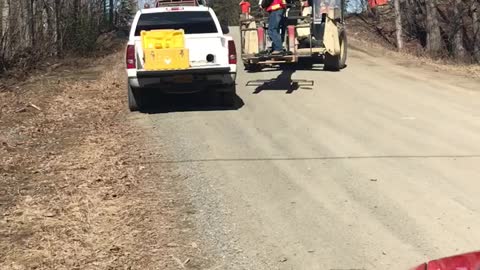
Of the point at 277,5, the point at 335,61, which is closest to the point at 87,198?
the point at 277,5

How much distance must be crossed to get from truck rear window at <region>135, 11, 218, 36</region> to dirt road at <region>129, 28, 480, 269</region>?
5.09 feet

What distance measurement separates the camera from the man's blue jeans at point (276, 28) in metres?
12.8

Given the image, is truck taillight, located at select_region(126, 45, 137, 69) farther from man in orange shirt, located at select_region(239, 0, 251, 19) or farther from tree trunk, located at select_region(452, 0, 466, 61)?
tree trunk, located at select_region(452, 0, 466, 61)

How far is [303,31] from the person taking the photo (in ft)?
50.1

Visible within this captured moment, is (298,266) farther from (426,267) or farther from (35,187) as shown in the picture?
(35,187)

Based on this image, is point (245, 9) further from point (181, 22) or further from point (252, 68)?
point (181, 22)

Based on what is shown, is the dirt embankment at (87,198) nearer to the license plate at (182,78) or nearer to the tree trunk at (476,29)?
the license plate at (182,78)

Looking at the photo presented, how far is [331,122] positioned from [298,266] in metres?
6.07

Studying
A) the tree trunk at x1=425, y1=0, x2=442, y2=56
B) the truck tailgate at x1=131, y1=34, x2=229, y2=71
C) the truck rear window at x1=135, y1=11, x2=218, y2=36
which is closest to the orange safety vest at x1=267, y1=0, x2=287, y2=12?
the truck rear window at x1=135, y1=11, x2=218, y2=36

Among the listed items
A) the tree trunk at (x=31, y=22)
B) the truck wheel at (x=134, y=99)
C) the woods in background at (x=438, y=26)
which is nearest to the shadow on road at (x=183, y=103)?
the truck wheel at (x=134, y=99)

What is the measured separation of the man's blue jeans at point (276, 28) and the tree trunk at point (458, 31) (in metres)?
17.8

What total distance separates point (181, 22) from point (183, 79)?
140 centimetres

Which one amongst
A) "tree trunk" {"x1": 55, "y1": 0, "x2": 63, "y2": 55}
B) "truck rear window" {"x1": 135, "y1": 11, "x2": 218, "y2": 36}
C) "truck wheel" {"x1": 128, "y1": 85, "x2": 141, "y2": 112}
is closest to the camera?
"truck wheel" {"x1": 128, "y1": 85, "x2": 141, "y2": 112}

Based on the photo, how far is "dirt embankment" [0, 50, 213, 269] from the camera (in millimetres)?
5102
